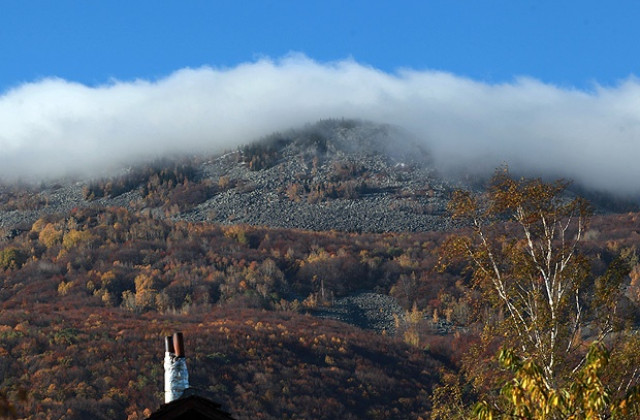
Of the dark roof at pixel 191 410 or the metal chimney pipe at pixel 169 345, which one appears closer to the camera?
the dark roof at pixel 191 410

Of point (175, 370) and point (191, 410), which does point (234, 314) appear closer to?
point (175, 370)

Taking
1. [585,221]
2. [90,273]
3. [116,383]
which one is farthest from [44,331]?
[585,221]

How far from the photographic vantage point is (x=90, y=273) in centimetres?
15700

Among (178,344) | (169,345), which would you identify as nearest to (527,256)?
(169,345)

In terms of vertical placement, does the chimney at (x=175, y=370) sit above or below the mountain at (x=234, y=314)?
above

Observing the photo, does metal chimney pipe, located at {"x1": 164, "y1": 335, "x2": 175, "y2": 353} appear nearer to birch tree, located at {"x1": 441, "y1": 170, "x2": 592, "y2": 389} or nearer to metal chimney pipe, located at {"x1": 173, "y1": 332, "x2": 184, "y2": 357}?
metal chimney pipe, located at {"x1": 173, "y1": 332, "x2": 184, "y2": 357}

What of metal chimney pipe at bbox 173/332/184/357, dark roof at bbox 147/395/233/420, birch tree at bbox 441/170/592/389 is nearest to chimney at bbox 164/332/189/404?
metal chimney pipe at bbox 173/332/184/357

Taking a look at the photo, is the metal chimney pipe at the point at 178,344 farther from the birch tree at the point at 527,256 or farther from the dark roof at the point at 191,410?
the birch tree at the point at 527,256

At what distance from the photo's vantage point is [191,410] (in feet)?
43.9

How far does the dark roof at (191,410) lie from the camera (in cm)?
1319

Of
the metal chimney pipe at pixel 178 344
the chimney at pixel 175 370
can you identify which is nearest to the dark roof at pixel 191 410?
the chimney at pixel 175 370

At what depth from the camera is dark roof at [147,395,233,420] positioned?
1319 centimetres

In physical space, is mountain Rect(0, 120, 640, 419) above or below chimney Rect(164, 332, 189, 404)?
below

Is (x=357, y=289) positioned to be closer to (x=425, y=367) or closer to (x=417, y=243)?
(x=417, y=243)
